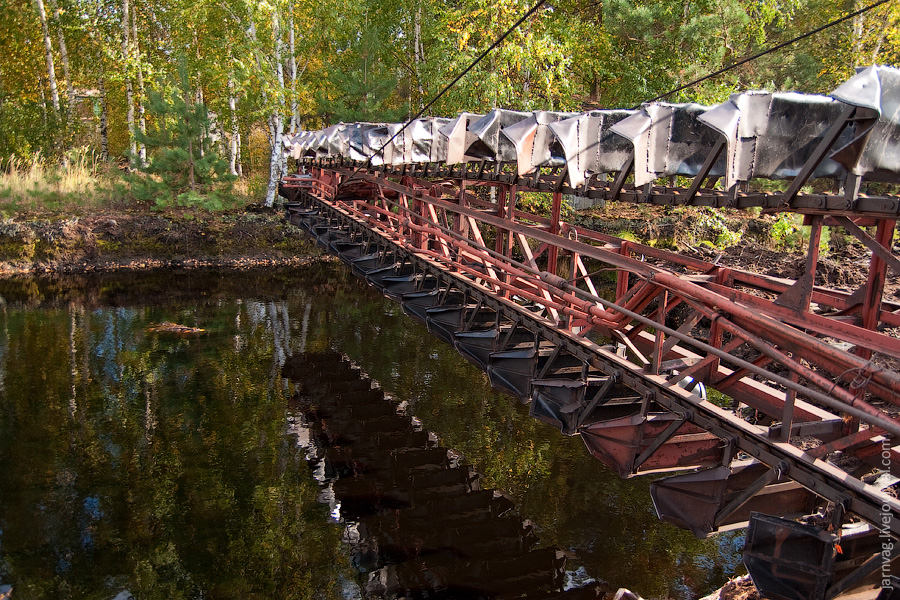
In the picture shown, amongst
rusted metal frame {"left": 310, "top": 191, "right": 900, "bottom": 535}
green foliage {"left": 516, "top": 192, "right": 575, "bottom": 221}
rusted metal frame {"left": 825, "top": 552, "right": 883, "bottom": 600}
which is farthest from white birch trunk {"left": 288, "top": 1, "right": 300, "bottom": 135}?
rusted metal frame {"left": 825, "top": 552, "right": 883, "bottom": 600}

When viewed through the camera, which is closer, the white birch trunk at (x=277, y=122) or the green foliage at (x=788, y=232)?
the green foliage at (x=788, y=232)

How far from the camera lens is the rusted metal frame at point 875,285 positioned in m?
5.27

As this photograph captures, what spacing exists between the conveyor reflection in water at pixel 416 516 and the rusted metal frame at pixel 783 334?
3.53m

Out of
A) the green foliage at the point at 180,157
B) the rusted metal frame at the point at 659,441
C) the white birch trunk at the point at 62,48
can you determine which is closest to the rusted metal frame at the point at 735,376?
the rusted metal frame at the point at 659,441

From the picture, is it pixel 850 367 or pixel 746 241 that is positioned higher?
pixel 850 367

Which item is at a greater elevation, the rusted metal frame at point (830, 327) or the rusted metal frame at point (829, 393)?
the rusted metal frame at point (830, 327)

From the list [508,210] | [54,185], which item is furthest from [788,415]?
[54,185]

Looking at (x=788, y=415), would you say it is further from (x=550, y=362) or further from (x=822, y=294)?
(x=550, y=362)

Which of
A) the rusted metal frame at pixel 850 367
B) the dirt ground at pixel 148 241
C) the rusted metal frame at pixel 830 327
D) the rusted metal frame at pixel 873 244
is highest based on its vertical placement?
the rusted metal frame at pixel 873 244

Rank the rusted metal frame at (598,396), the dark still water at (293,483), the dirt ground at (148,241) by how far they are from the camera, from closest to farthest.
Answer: the rusted metal frame at (598,396) → the dark still water at (293,483) → the dirt ground at (148,241)

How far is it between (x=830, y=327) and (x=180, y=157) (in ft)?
75.6

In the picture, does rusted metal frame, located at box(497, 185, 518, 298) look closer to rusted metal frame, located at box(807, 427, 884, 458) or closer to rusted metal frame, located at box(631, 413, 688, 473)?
rusted metal frame, located at box(631, 413, 688, 473)

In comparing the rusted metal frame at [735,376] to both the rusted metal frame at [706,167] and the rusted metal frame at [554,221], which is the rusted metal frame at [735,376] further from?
the rusted metal frame at [554,221]

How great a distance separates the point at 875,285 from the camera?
5402mm
